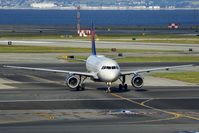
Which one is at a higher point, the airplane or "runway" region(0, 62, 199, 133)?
the airplane

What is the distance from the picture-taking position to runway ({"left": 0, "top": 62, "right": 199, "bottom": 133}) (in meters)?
47.3

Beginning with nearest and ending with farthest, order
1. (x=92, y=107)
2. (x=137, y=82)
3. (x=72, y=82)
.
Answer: (x=92, y=107)
(x=72, y=82)
(x=137, y=82)

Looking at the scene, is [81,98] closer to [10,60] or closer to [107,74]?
[107,74]

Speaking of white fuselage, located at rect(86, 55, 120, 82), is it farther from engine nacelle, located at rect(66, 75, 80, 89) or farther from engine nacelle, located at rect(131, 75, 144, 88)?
engine nacelle, located at rect(131, 75, 144, 88)

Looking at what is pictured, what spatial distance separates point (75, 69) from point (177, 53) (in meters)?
37.2

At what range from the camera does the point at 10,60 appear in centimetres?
11156

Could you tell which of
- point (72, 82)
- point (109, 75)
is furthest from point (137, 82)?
point (72, 82)

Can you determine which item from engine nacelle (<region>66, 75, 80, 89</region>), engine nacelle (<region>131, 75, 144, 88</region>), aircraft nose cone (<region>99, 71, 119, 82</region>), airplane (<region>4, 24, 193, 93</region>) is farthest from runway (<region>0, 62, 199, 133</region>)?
aircraft nose cone (<region>99, 71, 119, 82</region>)

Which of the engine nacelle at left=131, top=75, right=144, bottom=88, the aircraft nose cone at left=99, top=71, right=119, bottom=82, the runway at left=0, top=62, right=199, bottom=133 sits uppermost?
the aircraft nose cone at left=99, top=71, right=119, bottom=82

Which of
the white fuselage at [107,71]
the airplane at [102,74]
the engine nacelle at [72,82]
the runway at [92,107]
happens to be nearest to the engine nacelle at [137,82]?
the airplane at [102,74]

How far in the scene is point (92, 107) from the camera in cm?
5953

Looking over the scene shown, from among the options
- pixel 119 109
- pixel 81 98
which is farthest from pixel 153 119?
pixel 81 98

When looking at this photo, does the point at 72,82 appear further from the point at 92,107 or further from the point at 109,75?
the point at 92,107

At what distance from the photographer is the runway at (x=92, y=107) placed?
47312 millimetres
